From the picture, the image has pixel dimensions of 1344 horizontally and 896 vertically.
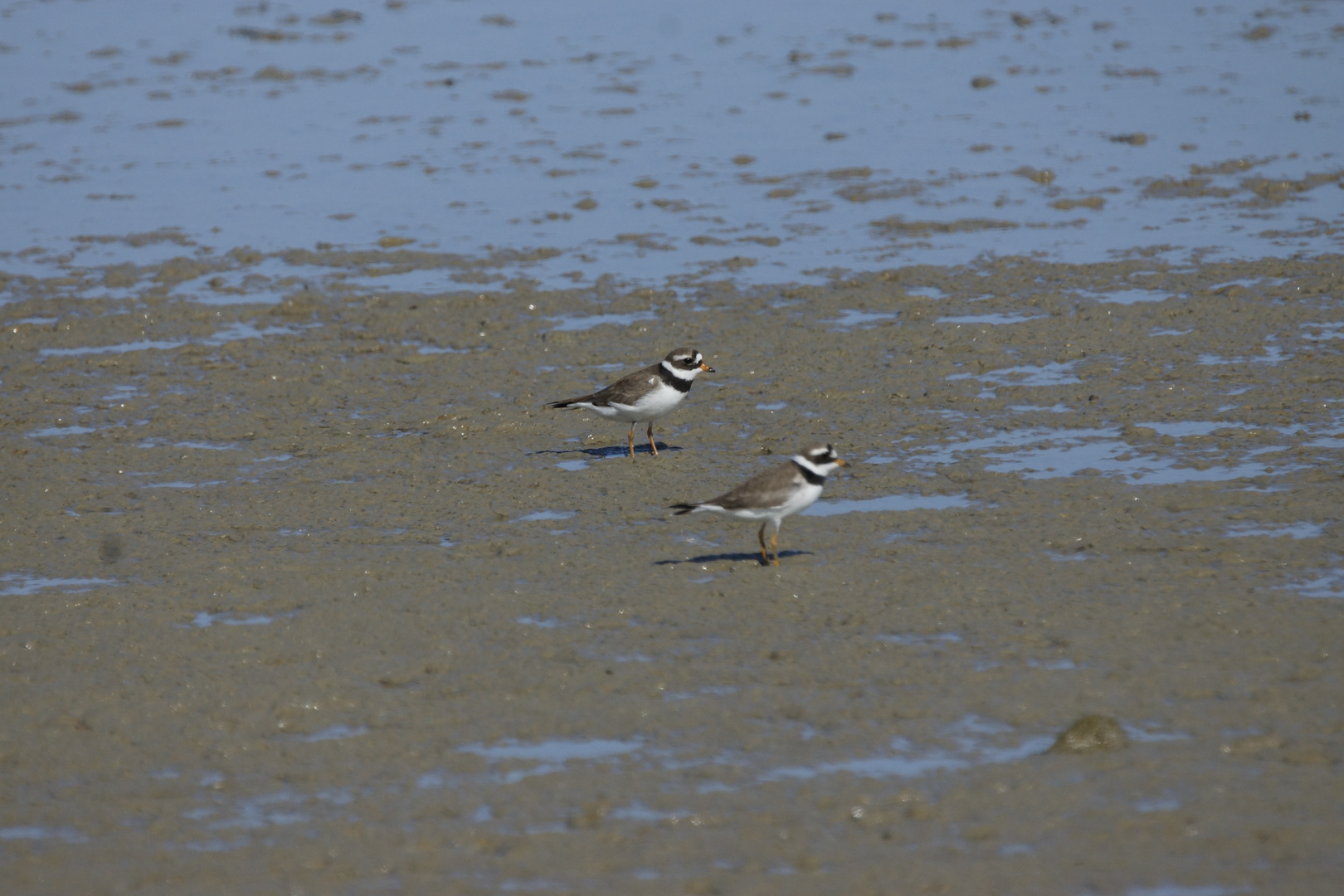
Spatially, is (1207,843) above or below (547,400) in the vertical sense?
below

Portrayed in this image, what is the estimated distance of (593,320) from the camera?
50.0 feet

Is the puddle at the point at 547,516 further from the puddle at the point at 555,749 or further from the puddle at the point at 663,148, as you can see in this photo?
the puddle at the point at 663,148

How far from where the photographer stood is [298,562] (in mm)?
9641

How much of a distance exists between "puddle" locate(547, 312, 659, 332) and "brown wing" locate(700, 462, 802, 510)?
588cm

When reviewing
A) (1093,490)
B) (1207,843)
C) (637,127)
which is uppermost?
(637,127)

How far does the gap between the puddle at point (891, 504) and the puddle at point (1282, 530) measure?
5.92 feet

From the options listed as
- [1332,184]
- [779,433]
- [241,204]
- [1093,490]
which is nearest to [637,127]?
[241,204]

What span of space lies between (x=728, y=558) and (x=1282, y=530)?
354cm

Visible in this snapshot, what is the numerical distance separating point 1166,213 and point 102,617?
43.5ft

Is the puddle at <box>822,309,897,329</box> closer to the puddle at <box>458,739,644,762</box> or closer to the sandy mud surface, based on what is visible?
the sandy mud surface

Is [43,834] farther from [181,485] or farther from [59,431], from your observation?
[59,431]

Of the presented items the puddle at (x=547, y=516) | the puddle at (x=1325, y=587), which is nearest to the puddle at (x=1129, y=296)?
the puddle at (x=1325, y=587)

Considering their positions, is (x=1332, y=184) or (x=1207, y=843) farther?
(x=1332, y=184)

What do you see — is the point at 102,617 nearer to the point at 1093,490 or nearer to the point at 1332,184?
the point at 1093,490
